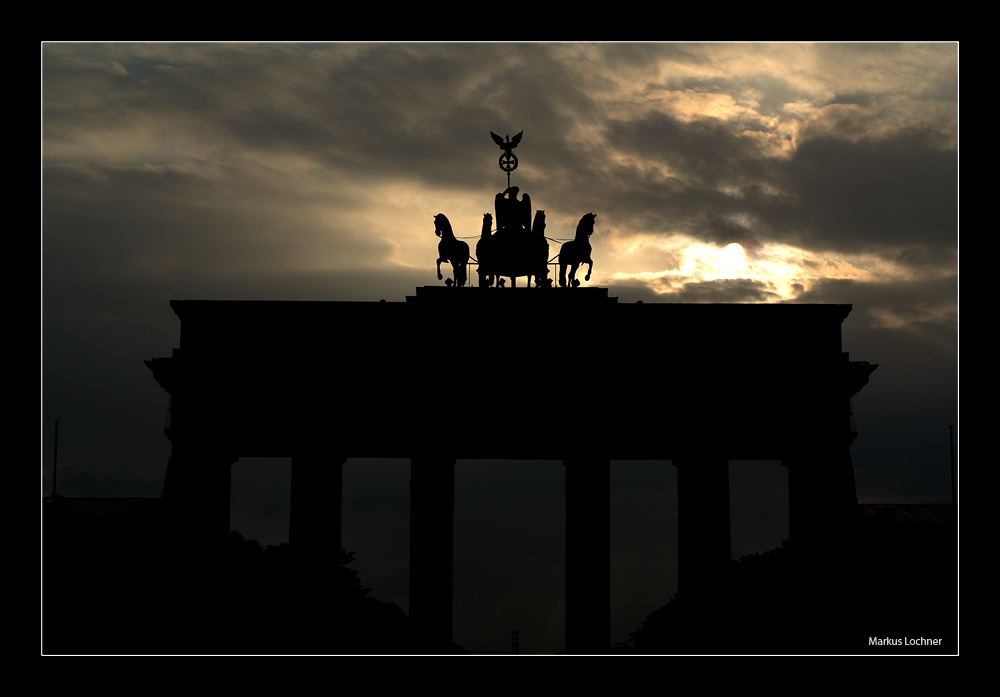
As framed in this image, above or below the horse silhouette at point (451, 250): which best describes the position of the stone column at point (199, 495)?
below

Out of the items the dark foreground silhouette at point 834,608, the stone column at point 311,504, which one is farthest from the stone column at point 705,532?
the stone column at point 311,504

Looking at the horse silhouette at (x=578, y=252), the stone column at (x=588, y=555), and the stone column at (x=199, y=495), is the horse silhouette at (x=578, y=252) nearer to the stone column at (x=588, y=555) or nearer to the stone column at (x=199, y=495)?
the stone column at (x=588, y=555)

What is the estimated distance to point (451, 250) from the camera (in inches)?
1204

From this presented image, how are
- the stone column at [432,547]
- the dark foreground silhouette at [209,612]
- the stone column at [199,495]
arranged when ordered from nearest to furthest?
1. the dark foreground silhouette at [209,612]
2. the stone column at [432,547]
3. the stone column at [199,495]

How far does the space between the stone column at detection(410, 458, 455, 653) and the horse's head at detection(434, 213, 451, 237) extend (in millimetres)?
7435

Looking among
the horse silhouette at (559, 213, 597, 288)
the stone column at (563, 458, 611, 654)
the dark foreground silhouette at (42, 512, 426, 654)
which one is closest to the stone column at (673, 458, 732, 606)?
the stone column at (563, 458, 611, 654)

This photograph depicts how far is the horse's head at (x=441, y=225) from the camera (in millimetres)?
30688

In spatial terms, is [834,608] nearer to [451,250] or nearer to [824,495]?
→ [824,495]

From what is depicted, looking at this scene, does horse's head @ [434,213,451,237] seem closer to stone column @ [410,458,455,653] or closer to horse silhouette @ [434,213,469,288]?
horse silhouette @ [434,213,469,288]

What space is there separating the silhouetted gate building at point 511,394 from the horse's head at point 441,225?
7.28ft

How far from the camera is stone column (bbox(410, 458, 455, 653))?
28.9m

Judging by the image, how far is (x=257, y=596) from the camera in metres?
28.9

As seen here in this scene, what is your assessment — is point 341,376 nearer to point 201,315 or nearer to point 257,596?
point 201,315
